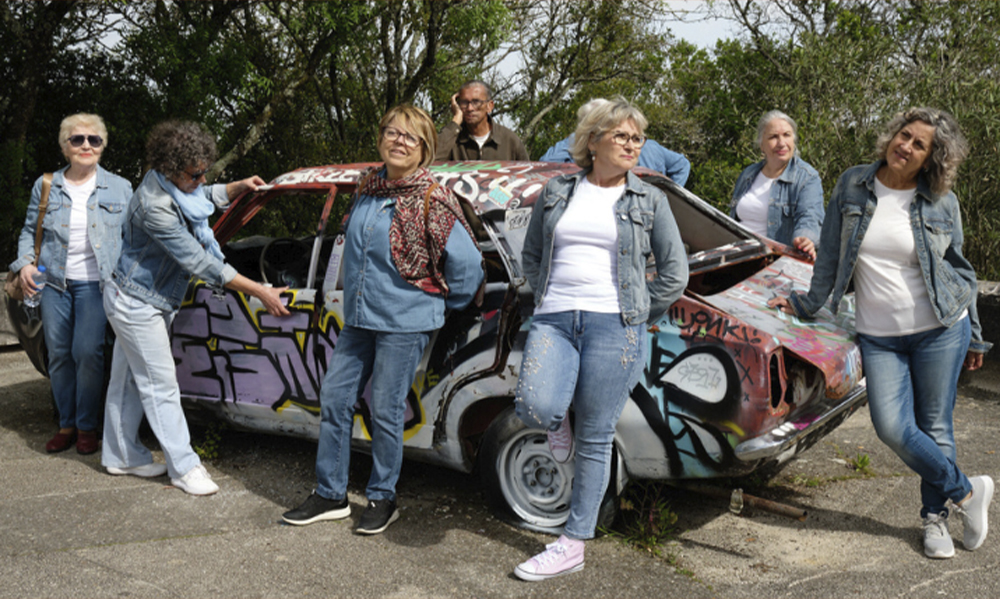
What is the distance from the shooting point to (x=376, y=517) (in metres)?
4.16

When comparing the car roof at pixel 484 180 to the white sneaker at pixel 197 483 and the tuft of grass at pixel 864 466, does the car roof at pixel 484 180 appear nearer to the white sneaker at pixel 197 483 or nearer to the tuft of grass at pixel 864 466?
the white sneaker at pixel 197 483

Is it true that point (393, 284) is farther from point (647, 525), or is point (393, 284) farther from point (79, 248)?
point (79, 248)

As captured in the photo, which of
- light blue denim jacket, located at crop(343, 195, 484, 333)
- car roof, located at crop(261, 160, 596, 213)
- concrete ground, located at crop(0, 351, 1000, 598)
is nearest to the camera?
concrete ground, located at crop(0, 351, 1000, 598)

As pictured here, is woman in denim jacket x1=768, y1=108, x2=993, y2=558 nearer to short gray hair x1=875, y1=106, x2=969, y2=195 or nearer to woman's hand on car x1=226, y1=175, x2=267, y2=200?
short gray hair x1=875, y1=106, x2=969, y2=195

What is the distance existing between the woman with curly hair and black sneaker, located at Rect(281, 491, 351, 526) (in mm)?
679

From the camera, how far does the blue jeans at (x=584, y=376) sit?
351 cm

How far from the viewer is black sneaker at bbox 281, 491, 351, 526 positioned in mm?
4250

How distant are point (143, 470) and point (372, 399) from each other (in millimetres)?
1697

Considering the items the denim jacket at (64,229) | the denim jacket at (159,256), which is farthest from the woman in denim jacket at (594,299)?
the denim jacket at (64,229)

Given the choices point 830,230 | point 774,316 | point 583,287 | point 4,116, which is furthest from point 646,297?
point 4,116

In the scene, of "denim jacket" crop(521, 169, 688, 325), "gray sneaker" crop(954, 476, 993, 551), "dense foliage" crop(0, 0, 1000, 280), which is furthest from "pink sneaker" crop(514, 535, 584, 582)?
"dense foliage" crop(0, 0, 1000, 280)

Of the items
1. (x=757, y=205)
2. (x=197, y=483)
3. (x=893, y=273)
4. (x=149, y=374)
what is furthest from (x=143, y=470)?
(x=893, y=273)

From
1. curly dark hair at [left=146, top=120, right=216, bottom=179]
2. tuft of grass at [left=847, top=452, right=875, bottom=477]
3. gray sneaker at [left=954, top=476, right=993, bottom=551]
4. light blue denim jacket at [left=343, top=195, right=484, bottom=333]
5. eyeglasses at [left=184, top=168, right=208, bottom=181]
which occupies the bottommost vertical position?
tuft of grass at [left=847, top=452, right=875, bottom=477]

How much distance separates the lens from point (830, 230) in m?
4.03
